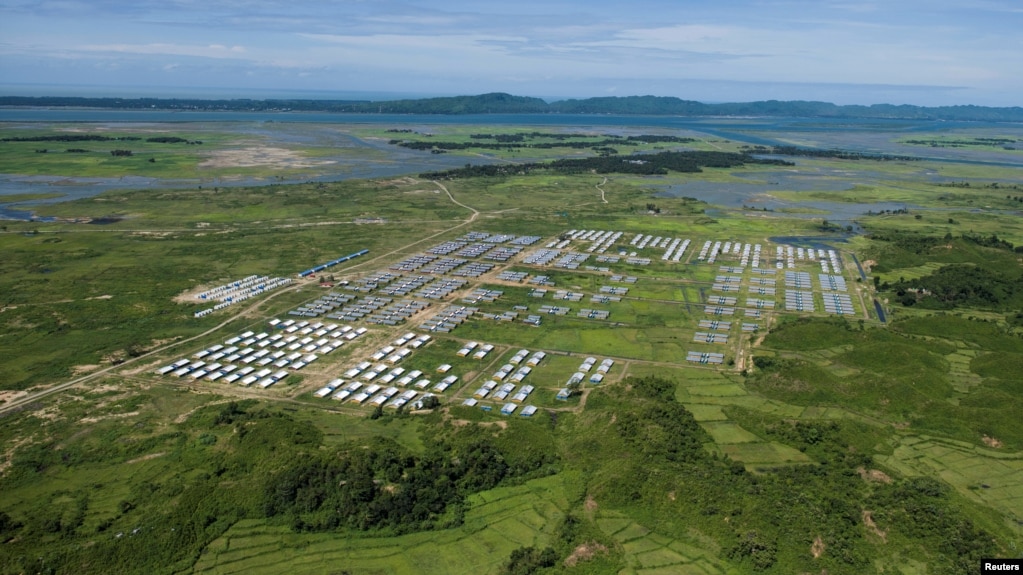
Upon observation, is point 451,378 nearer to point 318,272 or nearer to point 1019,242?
point 318,272

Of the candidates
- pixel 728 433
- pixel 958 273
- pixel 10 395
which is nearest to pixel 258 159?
pixel 10 395

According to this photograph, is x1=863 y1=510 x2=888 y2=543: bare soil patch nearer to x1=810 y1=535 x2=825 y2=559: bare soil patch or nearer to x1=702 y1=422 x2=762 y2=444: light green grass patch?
x1=810 y1=535 x2=825 y2=559: bare soil patch

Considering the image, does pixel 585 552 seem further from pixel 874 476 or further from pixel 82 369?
pixel 82 369

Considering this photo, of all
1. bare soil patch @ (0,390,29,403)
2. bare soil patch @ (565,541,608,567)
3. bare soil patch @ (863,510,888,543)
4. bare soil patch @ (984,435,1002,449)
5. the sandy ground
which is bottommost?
bare soil patch @ (565,541,608,567)

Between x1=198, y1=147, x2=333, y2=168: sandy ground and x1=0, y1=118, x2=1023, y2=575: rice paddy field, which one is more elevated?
x1=198, y1=147, x2=333, y2=168: sandy ground

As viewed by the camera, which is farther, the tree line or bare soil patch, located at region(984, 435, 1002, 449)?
the tree line

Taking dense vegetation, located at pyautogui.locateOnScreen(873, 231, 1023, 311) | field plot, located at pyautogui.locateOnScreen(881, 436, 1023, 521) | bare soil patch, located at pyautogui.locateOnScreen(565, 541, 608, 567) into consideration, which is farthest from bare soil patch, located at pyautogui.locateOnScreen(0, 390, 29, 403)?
dense vegetation, located at pyautogui.locateOnScreen(873, 231, 1023, 311)
